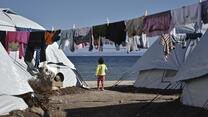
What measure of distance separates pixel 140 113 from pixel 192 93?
5.33 ft

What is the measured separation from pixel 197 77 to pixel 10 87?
5.21 m

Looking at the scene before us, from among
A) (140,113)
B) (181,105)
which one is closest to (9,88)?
(140,113)

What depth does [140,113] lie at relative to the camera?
14438 mm

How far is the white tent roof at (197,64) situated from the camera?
543 inches

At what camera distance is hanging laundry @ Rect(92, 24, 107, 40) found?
59.2 feet

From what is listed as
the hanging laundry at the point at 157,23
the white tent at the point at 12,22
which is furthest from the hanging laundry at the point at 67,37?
the hanging laundry at the point at 157,23

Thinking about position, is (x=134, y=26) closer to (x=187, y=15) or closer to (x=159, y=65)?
(x=187, y=15)

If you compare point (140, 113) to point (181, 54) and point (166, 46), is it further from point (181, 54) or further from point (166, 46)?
point (181, 54)

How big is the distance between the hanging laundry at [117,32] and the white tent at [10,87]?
15.1 feet

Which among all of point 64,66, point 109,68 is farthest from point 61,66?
point 109,68

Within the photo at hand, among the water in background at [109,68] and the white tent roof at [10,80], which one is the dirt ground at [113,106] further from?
the water in background at [109,68]

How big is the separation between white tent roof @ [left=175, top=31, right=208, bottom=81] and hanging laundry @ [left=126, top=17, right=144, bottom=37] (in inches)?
91.1

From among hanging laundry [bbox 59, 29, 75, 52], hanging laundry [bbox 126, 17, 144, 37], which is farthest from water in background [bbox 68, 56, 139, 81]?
hanging laundry [bbox 126, 17, 144, 37]

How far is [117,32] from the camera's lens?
17281 millimetres
